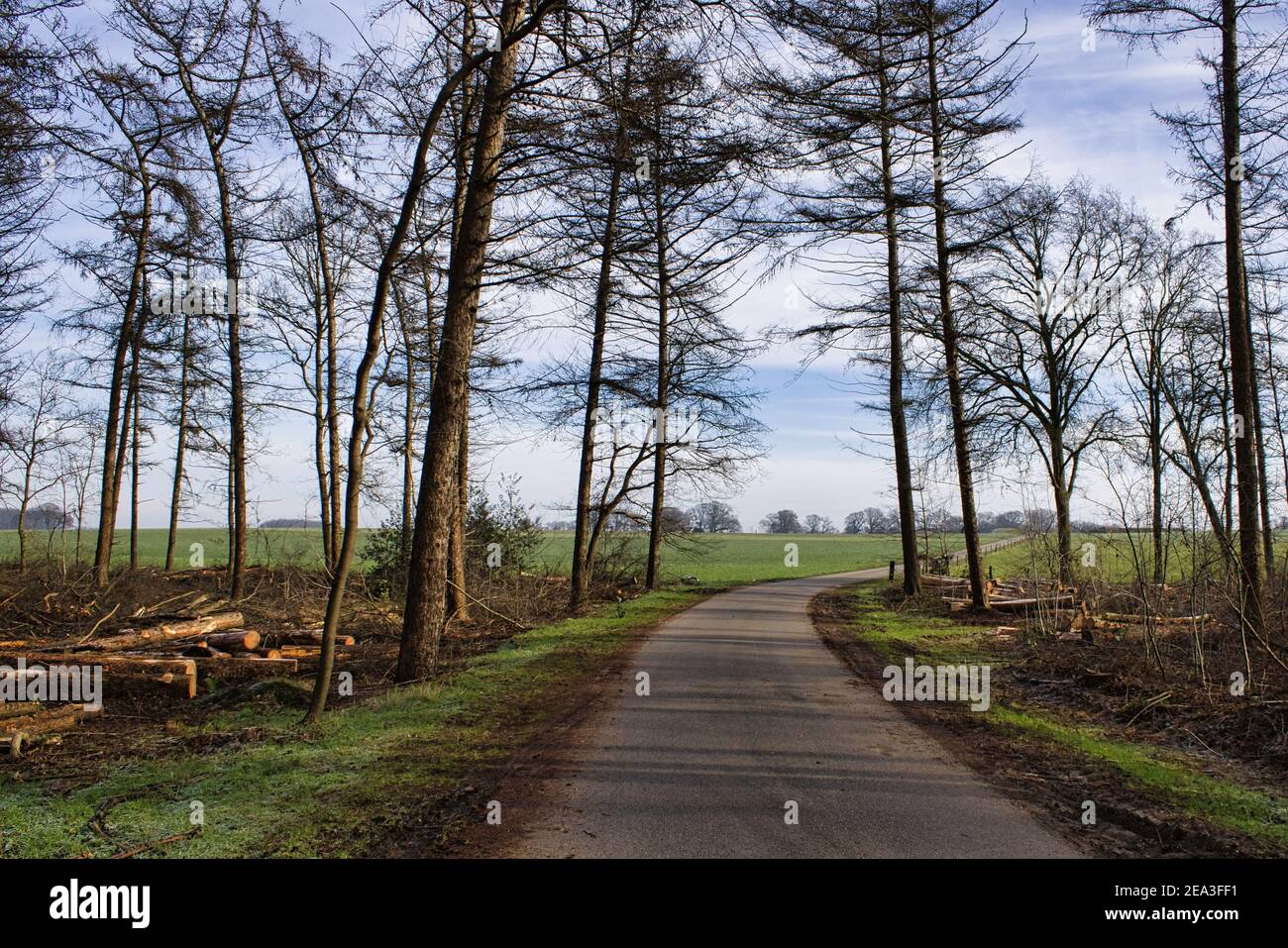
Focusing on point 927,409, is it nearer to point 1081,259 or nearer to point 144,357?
point 1081,259

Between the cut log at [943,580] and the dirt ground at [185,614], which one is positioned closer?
the dirt ground at [185,614]

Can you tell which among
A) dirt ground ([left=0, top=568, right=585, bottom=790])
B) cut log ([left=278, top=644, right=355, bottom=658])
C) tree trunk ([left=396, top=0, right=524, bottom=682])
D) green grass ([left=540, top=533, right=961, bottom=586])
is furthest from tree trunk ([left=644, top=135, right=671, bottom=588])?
cut log ([left=278, top=644, right=355, bottom=658])

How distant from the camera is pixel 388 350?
29.5ft

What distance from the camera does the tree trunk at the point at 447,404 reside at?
9.84 meters

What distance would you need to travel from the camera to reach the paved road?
460 centimetres

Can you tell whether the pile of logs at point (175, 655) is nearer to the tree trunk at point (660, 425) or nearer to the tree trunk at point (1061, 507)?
the tree trunk at point (660, 425)

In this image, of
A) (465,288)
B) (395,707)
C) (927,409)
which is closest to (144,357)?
(465,288)

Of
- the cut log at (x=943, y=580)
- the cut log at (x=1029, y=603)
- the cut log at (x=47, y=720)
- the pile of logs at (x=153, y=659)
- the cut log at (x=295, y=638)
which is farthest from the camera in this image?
the cut log at (x=943, y=580)

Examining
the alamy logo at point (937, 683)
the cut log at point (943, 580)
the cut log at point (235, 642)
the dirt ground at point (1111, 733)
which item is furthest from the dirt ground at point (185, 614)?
the cut log at point (943, 580)

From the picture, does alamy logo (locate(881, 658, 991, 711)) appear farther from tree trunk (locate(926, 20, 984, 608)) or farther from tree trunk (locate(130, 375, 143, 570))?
tree trunk (locate(130, 375, 143, 570))
